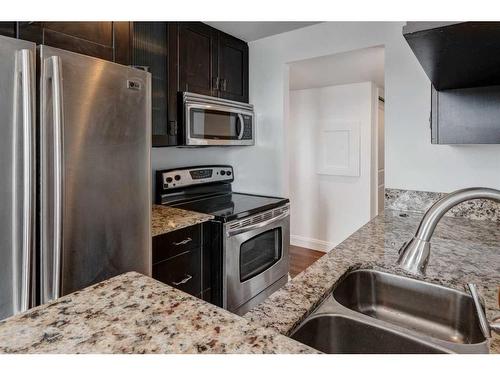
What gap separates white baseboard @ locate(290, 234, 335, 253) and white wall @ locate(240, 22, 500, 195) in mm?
1565

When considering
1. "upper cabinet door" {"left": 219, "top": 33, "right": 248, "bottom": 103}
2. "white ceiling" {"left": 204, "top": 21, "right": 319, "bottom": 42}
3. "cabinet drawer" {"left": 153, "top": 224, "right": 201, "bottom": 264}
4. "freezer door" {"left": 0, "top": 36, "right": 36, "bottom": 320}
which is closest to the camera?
"freezer door" {"left": 0, "top": 36, "right": 36, "bottom": 320}

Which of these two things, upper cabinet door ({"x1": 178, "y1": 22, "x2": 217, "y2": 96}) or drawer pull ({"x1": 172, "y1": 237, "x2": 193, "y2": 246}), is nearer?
drawer pull ({"x1": 172, "y1": 237, "x2": 193, "y2": 246})

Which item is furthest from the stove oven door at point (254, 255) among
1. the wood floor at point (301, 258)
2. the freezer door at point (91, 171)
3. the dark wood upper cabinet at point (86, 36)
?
the dark wood upper cabinet at point (86, 36)

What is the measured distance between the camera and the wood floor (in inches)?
137

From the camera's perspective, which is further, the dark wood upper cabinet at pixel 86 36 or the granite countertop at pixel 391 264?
the dark wood upper cabinet at pixel 86 36

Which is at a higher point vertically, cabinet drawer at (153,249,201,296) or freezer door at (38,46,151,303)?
freezer door at (38,46,151,303)

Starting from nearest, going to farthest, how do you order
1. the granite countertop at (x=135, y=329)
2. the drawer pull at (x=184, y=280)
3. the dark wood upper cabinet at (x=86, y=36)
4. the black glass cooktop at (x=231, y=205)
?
the granite countertop at (x=135, y=329), the dark wood upper cabinet at (x=86, y=36), the drawer pull at (x=184, y=280), the black glass cooktop at (x=231, y=205)

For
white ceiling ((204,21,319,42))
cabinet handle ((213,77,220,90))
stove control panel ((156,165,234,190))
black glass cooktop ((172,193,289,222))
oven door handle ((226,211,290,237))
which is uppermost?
white ceiling ((204,21,319,42))

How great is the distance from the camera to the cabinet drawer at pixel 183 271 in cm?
172

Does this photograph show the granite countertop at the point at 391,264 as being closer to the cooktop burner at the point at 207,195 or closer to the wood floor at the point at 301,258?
the cooktop burner at the point at 207,195

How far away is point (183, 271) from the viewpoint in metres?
1.83

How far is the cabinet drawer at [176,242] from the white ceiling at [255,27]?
158 centimetres

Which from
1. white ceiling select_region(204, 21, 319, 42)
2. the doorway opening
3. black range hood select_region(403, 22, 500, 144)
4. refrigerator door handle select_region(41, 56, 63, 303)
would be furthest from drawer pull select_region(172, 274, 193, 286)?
the doorway opening

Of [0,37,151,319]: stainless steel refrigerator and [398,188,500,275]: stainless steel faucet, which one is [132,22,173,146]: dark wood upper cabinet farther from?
[398,188,500,275]: stainless steel faucet
